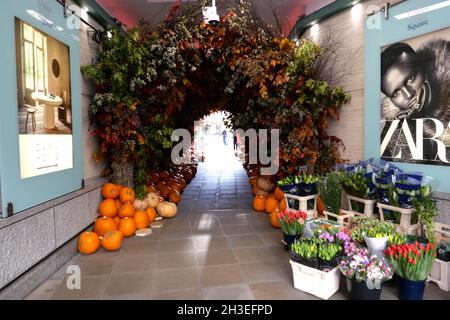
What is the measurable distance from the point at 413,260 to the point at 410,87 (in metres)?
2.06

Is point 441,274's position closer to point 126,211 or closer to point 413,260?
point 413,260

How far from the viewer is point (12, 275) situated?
2.47 metres

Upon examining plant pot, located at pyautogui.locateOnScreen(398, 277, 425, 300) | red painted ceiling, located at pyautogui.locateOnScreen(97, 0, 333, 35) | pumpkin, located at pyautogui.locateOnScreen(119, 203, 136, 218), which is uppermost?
red painted ceiling, located at pyautogui.locateOnScreen(97, 0, 333, 35)

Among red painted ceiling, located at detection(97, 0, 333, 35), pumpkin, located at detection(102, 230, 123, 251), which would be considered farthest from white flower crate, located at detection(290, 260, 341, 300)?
red painted ceiling, located at detection(97, 0, 333, 35)

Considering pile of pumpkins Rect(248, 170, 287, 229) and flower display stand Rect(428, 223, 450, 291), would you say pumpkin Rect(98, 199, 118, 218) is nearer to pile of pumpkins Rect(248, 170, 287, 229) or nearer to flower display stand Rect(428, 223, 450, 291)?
pile of pumpkins Rect(248, 170, 287, 229)

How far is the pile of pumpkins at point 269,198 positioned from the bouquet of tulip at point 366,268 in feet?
6.34

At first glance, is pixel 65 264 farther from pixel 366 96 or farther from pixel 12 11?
pixel 366 96

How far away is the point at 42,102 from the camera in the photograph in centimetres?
299

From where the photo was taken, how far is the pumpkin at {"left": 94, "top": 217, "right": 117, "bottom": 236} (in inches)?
149

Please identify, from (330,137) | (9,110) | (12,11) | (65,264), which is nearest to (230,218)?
(330,137)

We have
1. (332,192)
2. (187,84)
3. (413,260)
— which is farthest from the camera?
(187,84)

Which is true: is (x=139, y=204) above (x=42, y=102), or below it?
below

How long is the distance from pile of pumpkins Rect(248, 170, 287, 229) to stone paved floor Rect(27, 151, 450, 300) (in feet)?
0.68

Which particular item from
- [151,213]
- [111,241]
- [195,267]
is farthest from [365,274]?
[151,213]
